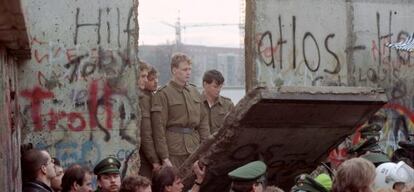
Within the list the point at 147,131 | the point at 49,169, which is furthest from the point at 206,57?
the point at 49,169

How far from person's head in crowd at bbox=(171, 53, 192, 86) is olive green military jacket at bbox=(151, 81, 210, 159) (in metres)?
0.07

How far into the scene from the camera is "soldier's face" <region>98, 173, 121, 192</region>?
26.1 feet

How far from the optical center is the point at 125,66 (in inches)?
428

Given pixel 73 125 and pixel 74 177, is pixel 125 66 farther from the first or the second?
pixel 74 177

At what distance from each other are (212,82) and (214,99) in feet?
0.93

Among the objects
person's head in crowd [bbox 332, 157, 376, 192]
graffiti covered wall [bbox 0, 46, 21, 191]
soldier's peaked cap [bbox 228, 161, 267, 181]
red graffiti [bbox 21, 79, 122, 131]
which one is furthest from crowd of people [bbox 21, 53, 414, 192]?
person's head in crowd [bbox 332, 157, 376, 192]

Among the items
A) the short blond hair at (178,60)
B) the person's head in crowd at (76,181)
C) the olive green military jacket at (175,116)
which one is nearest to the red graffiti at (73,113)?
the olive green military jacket at (175,116)

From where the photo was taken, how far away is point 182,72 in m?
10.5

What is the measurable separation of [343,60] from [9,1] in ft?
24.0

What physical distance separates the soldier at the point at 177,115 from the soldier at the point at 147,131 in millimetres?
121

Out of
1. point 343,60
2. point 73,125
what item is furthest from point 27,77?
point 343,60

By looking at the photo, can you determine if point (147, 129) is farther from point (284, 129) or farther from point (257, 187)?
point (257, 187)

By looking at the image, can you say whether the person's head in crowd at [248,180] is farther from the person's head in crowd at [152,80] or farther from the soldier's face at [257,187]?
the person's head in crowd at [152,80]

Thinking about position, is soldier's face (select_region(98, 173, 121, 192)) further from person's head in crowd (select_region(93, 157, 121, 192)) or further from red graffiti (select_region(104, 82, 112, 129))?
red graffiti (select_region(104, 82, 112, 129))
